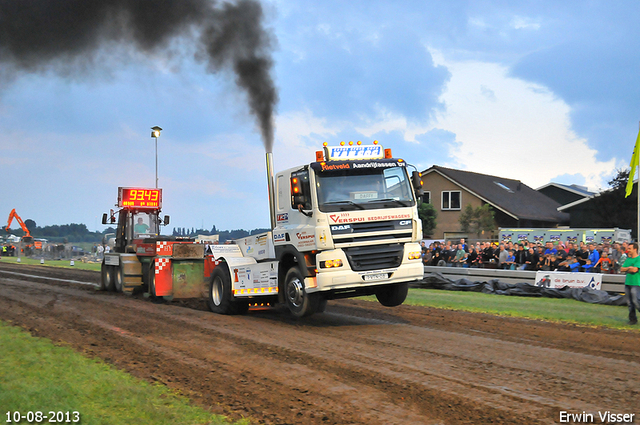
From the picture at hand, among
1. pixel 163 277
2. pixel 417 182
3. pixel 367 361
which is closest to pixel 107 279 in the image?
pixel 163 277

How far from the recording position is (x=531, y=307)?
1372 cm

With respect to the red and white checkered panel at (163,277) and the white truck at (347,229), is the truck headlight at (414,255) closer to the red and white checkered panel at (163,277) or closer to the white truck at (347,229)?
the white truck at (347,229)

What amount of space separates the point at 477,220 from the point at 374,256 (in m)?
28.2

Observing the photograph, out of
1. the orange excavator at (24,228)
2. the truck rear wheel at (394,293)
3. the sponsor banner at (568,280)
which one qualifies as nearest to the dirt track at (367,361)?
the truck rear wheel at (394,293)

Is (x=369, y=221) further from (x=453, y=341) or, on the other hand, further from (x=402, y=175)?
(x=453, y=341)

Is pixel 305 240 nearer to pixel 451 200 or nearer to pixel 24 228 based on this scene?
pixel 451 200

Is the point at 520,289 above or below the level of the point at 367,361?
above

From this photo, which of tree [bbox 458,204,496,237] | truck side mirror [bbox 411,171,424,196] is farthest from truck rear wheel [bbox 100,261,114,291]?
tree [bbox 458,204,496,237]

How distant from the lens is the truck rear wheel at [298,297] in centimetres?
1048

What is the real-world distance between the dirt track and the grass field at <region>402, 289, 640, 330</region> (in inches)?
36.2

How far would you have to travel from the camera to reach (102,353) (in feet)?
27.1

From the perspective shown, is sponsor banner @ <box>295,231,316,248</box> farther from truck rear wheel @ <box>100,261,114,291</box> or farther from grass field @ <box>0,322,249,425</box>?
truck rear wheel @ <box>100,261,114,291</box>

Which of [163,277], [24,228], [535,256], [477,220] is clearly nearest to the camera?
[163,277]

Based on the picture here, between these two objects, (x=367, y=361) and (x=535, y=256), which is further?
(x=535, y=256)
